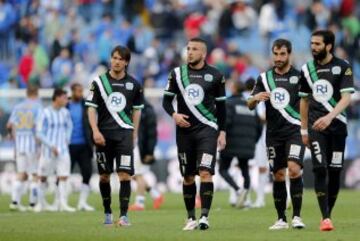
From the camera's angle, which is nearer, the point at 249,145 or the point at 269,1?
the point at 249,145

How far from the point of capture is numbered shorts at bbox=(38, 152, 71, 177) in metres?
24.2

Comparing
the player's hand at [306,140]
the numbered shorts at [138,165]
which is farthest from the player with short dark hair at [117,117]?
the numbered shorts at [138,165]

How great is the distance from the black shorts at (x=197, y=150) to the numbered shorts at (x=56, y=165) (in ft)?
24.2

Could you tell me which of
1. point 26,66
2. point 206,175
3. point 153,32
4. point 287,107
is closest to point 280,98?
point 287,107

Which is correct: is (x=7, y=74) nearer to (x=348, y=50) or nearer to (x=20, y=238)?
(x=348, y=50)

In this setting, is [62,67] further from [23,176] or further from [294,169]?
[294,169]

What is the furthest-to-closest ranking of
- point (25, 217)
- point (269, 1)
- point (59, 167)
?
point (269, 1) → point (59, 167) → point (25, 217)

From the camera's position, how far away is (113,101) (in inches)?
703

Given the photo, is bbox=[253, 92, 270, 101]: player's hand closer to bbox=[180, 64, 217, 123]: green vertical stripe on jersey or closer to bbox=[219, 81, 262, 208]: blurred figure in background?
bbox=[180, 64, 217, 123]: green vertical stripe on jersey

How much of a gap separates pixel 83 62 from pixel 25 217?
15819 mm

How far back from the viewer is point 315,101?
16.5 m

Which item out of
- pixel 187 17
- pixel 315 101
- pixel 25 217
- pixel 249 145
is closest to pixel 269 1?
pixel 187 17

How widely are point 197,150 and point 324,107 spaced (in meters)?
1.84

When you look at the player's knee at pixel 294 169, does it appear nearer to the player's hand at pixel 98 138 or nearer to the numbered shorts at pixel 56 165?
the player's hand at pixel 98 138
